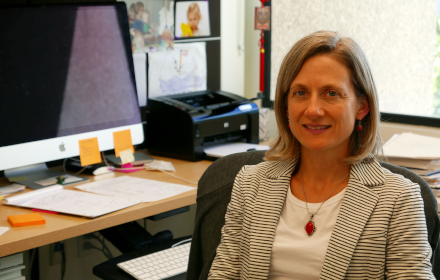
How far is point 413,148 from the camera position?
5.55 ft

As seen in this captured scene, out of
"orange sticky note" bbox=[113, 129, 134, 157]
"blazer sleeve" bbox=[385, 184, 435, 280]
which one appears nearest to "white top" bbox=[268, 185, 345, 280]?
"blazer sleeve" bbox=[385, 184, 435, 280]

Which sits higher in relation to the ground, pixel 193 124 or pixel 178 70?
pixel 178 70

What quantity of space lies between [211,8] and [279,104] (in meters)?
1.56

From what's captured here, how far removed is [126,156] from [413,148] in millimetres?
1084

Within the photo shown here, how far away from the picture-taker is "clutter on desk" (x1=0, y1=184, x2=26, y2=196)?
5.27 ft

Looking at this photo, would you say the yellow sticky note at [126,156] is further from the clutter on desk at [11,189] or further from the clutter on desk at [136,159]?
the clutter on desk at [11,189]

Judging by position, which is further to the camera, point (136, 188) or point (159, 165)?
point (159, 165)

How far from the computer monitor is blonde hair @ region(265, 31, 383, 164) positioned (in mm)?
893

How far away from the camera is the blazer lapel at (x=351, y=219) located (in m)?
0.98

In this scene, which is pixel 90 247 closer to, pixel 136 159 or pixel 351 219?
pixel 136 159

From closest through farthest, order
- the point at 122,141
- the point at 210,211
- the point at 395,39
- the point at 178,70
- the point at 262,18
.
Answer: the point at 210,211
the point at 122,141
the point at 395,39
the point at 178,70
the point at 262,18

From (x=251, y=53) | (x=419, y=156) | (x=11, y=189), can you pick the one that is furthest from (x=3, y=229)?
(x=251, y=53)

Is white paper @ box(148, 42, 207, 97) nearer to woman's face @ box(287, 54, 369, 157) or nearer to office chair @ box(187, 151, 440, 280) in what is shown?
office chair @ box(187, 151, 440, 280)

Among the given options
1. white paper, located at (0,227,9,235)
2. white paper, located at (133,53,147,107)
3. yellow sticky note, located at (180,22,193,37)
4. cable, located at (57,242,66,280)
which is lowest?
cable, located at (57,242,66,280)
